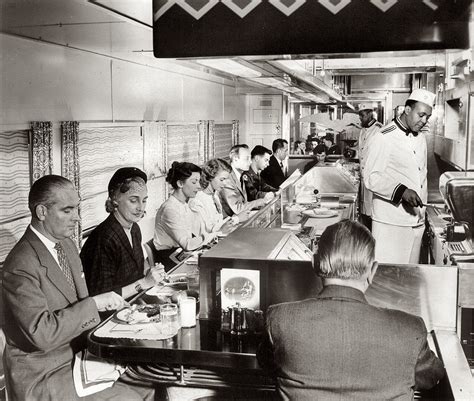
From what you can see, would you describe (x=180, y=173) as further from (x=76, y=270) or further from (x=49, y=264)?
(x=49, y=264)

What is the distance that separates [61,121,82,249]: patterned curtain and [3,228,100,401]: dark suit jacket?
216 centimetres

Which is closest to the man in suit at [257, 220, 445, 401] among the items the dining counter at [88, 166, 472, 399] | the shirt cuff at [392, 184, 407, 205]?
the dining counter at [88, 166, 472, 399]

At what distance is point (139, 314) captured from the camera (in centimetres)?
238

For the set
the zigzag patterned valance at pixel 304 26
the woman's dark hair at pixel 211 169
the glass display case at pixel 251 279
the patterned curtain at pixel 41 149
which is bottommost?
the glass display case at pixel 251 279

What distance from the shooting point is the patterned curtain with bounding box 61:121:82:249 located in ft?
14.6

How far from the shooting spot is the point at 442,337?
90.4 inches

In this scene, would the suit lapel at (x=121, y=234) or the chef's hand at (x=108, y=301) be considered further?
the suit lapel at (x=121, y=234)

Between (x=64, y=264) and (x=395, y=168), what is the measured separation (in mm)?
2783

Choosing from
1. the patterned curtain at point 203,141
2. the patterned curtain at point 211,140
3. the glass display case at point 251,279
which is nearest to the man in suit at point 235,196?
the patterned curtain at point 203,141

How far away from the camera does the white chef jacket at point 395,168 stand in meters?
4.41

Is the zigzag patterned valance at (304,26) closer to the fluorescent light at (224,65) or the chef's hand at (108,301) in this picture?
the chef's hand at (108,301)

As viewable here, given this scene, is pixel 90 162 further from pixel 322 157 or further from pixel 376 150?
pixel 322 157

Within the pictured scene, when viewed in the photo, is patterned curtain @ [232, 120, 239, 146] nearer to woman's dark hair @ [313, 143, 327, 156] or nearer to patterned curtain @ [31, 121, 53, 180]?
woman's dark hair @ [313, 143, 327, 156]

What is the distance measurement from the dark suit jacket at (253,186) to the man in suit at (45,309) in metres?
4.71
